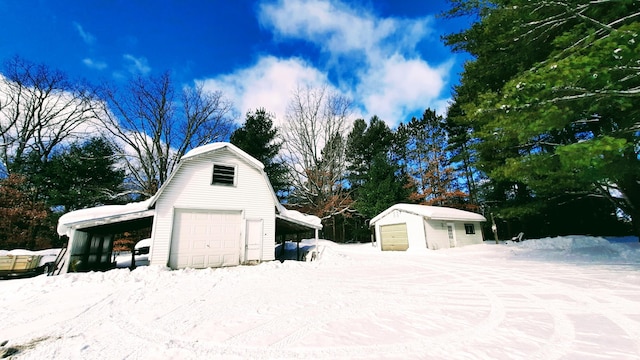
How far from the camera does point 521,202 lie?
12805 mm

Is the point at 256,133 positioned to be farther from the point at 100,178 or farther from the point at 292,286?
the point at 292,286

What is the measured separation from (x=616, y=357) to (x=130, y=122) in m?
24.0

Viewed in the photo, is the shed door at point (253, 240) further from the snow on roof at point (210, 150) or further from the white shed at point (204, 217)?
the snow on roof at point (210, 150)

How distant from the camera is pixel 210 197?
1065cm

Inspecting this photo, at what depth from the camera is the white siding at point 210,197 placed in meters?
9.66

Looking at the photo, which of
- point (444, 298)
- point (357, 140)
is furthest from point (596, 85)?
point (357, 140)

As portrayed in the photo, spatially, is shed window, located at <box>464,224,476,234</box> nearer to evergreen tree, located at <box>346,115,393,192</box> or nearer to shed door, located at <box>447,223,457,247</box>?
shed door, located at <box>447,223,457,247</box>

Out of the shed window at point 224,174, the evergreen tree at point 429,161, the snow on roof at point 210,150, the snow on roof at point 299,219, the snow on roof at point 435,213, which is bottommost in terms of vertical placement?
the snow on roof at point 299,219

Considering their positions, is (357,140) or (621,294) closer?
(621,294)

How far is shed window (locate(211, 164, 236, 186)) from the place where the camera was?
1105 cm

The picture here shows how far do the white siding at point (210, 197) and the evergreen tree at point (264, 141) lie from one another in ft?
39.7

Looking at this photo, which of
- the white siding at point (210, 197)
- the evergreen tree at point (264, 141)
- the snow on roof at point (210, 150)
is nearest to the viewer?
the white siding at point (210, 197)

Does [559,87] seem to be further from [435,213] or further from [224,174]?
[435,213]

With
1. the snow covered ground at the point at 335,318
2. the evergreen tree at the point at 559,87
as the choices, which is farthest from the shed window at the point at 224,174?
the evergreen tree at the point at 559,87
